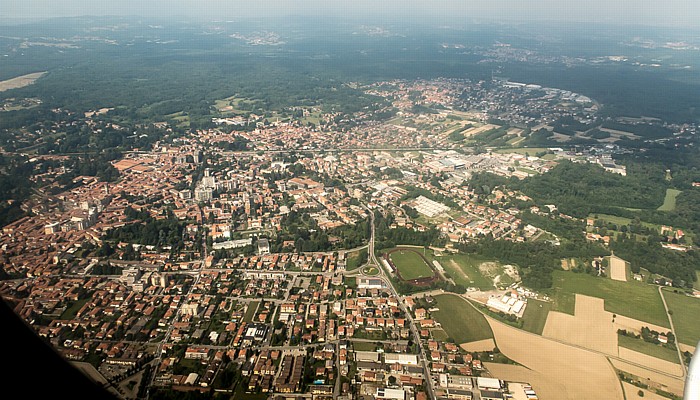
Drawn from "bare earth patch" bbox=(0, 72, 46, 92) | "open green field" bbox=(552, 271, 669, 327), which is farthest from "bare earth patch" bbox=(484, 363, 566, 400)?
"bare earth patch" bbox=(0, 72, 46, 92)

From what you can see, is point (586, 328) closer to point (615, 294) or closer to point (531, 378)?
point (615, 294)

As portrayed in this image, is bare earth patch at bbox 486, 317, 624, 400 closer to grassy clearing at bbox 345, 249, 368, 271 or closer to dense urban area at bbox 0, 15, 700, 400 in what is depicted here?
dense urban area at bbox 0, 15, 700, 400

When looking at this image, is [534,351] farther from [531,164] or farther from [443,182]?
[531,164]

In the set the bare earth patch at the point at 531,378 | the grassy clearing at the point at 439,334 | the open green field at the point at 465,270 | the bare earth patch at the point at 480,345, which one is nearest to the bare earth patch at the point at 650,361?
the bare earth patch at the point at 531,378

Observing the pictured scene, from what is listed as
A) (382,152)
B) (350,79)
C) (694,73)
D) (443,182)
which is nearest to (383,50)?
(350,79)

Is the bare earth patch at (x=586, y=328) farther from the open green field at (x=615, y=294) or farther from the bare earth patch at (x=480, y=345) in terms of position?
the bare earth patch at (x=480, y=345)

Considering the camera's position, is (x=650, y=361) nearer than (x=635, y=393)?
No

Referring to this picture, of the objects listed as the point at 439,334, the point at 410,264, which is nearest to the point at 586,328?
the point at 439,334
